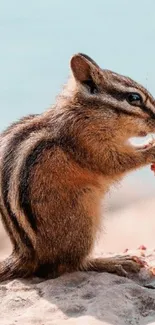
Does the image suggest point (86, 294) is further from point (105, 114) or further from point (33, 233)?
point (105, 114)

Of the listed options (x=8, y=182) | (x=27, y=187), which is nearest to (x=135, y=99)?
(x=27, y=187)

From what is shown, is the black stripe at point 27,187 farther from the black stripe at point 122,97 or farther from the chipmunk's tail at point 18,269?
the black stripe at point 122,97

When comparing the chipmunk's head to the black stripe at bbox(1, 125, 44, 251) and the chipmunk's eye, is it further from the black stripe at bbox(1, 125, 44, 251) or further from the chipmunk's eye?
the black stripe at bbox(1, 125, 44, 251)

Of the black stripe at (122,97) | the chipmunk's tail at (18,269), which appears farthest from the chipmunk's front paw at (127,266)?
the black stripe at (122,97)

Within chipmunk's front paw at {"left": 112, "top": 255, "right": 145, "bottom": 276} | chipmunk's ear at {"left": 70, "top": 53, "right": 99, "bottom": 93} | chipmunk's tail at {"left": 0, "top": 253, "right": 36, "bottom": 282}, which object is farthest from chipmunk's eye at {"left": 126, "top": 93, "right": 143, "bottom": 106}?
chipmunk's tail at {"left": 0, "top": 253, "right": 36, "bottom": 282}

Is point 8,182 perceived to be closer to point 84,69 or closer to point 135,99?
point 84,69

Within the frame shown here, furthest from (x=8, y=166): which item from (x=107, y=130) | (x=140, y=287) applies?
(x=140, y=287)
